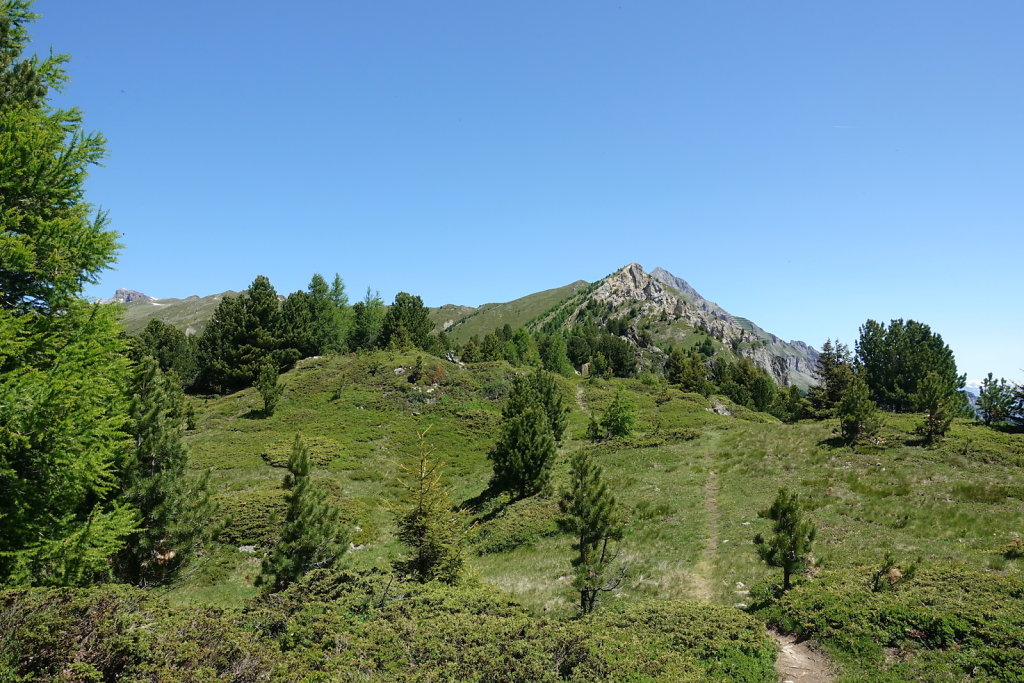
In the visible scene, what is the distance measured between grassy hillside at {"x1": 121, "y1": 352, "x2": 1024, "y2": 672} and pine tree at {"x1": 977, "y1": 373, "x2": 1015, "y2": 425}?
3806 millimetres

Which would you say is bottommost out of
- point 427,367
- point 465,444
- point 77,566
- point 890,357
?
point 465,444

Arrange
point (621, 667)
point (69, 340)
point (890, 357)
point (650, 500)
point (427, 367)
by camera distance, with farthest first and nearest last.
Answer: point (890, 357)
point (427, 367)
point (650, 500)
point (69, 340)
point (621, 667)

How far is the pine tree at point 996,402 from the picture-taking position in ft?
127

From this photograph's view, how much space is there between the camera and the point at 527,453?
2947 centimetres

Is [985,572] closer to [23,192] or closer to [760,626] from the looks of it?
[760,626]

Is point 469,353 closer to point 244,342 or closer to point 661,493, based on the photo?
point 244,342

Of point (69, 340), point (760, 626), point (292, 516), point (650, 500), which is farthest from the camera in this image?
point (650, 500)

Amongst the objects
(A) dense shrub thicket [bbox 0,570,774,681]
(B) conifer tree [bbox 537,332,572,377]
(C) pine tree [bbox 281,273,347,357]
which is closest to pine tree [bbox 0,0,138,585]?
(A) dense shrub thicket [bbox 0,570,774,681]

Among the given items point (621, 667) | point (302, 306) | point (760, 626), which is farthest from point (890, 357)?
point (302, 306)

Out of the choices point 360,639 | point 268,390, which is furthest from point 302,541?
point 268,390

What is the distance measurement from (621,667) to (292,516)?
11977 millimetres

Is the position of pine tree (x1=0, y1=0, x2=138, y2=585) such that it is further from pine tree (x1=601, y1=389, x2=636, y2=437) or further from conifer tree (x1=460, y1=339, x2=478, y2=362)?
conifer tree (x1=460, y1=339, x2=478, y2=362)

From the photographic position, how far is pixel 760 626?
12.4 m

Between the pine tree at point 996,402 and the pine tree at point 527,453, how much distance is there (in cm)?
4003
